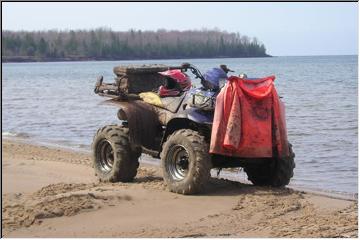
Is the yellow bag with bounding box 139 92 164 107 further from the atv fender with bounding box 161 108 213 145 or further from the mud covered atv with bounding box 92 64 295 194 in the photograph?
the atv fender with bounding box 161 108 213 145

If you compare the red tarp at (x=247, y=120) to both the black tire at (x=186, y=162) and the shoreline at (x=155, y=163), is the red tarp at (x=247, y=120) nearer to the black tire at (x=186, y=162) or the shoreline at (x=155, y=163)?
the black tire at (x=186, y=162)

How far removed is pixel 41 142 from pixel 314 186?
836 centimetres

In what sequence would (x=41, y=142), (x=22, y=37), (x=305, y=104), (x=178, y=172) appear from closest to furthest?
1. (x=178, y=172)
2. (x=41, y=142)
3. (x=305, y=104)
4. (x=22, y=37)

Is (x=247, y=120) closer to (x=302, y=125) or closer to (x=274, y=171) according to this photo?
(x=274, y=171)

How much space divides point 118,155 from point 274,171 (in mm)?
2111

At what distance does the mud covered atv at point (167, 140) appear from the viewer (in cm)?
834

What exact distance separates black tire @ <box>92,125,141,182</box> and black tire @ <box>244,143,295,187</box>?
1574 millimetres

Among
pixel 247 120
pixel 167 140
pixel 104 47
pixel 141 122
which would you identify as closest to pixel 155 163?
pixel 141 122

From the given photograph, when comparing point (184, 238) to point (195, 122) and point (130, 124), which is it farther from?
point (130, 124)

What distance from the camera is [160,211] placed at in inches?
300

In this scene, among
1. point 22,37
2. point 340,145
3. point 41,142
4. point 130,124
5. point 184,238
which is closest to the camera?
point 184,238

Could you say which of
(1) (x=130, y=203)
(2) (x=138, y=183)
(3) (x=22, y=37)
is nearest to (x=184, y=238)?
(1) (x=130, y=203)

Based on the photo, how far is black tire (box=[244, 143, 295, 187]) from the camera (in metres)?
8.83

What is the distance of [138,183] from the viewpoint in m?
9.42
